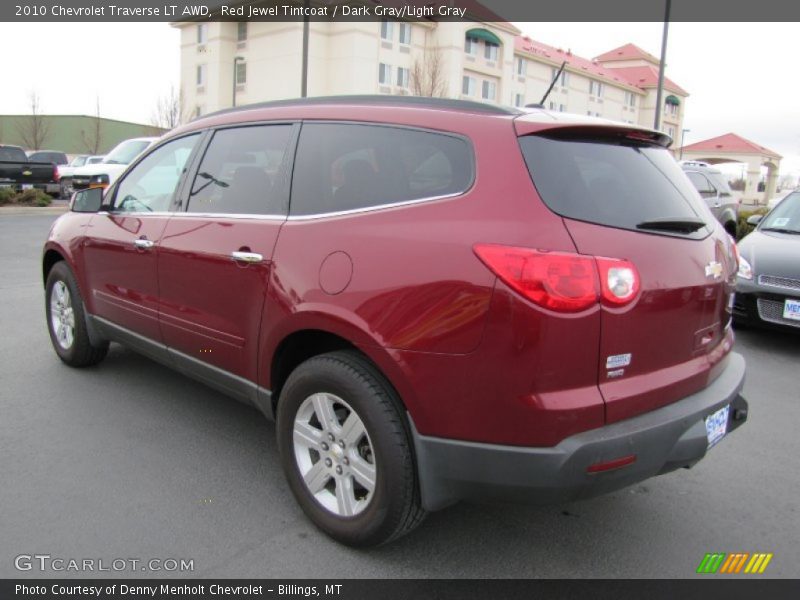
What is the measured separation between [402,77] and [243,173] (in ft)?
158

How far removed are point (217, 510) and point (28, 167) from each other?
22178 mm

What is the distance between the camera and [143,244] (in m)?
3.91

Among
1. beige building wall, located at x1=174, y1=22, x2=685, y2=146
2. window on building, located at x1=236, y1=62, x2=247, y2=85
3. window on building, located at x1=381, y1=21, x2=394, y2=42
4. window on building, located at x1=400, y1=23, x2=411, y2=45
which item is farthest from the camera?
window on building, located at x1=236, y1=62, x2=247, y2=85

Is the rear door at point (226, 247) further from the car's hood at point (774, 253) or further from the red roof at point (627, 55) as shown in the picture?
the red roof at point (627, 55)

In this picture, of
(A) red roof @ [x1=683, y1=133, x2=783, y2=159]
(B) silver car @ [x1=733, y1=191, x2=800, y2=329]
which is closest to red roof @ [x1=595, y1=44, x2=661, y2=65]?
(A) red roof @ [x1=683, y1=133, x2=783, y2=159]

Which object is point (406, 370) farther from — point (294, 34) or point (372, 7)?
point (294, 34)

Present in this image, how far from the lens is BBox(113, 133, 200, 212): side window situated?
12.8ft

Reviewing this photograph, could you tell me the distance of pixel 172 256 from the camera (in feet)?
12.0

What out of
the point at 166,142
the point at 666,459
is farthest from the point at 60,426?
the point at 666,459

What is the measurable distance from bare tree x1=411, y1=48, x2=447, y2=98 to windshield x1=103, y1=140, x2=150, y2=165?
89.1 ft

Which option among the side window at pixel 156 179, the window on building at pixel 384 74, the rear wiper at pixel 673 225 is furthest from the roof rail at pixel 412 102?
the window on building at pixel 384 74

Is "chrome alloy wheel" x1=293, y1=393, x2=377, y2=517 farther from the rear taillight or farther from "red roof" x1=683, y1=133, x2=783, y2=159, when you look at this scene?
"red roof" x1=683, y1=133, x2=783, y2=159

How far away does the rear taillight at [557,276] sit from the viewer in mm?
2193

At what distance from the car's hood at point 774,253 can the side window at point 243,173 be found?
4.96 metres
